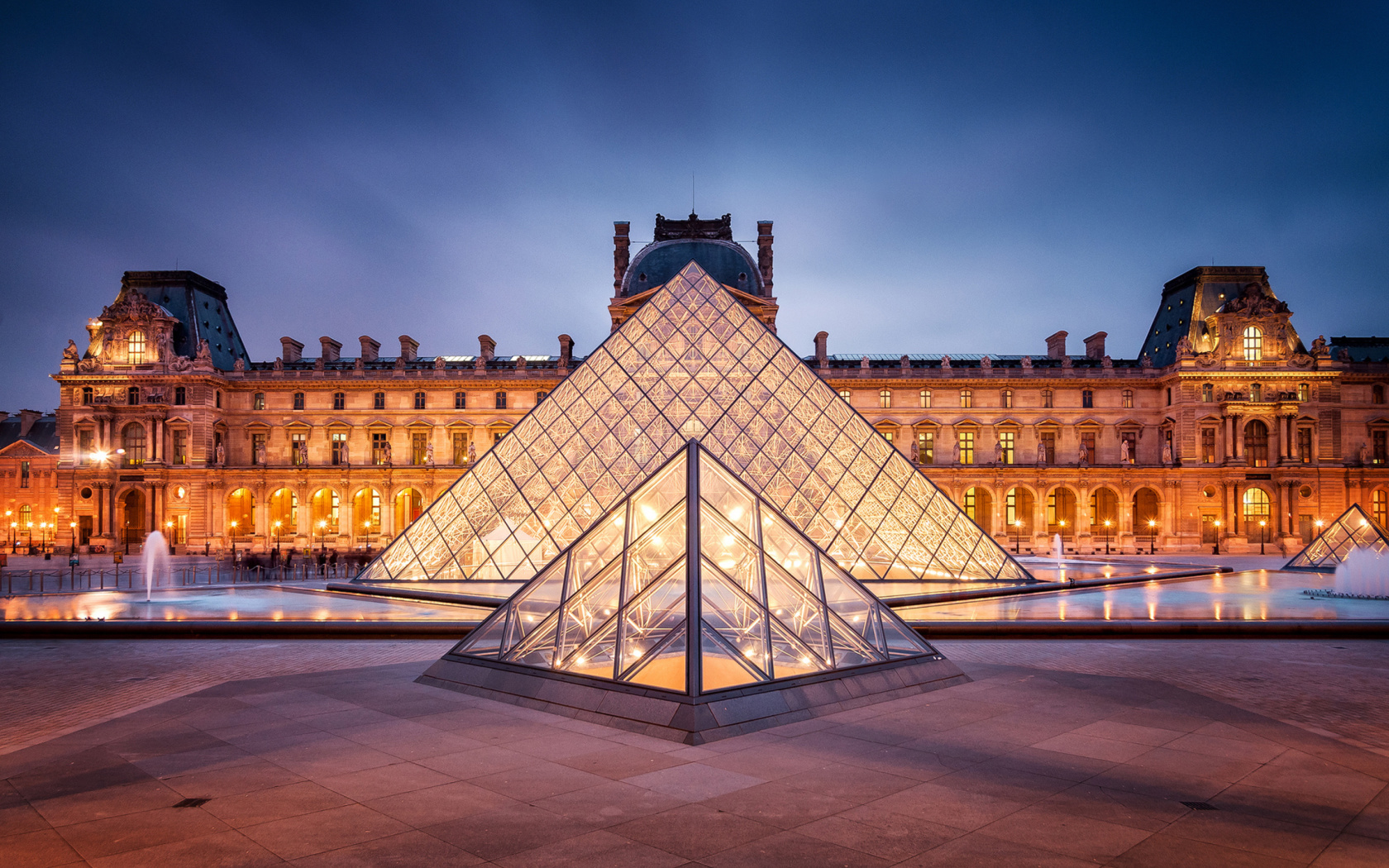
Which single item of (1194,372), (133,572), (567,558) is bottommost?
(133,572)

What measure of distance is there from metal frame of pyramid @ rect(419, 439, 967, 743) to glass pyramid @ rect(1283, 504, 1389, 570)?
24491 mm

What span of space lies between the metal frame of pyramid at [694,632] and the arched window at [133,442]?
42489mm

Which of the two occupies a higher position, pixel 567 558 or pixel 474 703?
pixel 567 558

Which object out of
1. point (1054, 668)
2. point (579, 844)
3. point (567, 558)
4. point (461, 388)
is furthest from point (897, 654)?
point (461, 388)

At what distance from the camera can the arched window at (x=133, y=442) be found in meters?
42.9

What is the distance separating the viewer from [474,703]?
25.7 ft

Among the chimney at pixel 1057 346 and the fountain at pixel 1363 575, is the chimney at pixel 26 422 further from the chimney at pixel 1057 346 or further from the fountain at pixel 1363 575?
the fountain at pixel 1363 575

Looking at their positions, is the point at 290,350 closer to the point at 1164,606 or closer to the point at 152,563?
the point at 152,563

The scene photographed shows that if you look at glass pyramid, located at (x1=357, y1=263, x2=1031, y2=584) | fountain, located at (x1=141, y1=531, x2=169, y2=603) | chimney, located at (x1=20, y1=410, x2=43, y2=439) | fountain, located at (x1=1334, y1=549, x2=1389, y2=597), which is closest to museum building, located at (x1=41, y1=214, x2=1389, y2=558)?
fountain, located at (x1=141, y1=531, x2=169, y2=603)

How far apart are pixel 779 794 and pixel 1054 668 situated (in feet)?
19.0

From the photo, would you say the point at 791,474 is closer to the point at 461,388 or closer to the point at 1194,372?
the point at 461,388

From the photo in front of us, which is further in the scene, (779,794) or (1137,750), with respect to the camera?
(1137,750)

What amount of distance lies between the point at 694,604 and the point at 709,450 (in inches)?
453

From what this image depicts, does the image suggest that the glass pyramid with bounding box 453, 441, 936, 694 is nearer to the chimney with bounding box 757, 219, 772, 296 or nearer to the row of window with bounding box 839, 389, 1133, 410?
the row of window with bounding box 839, 389, 1133, 410
